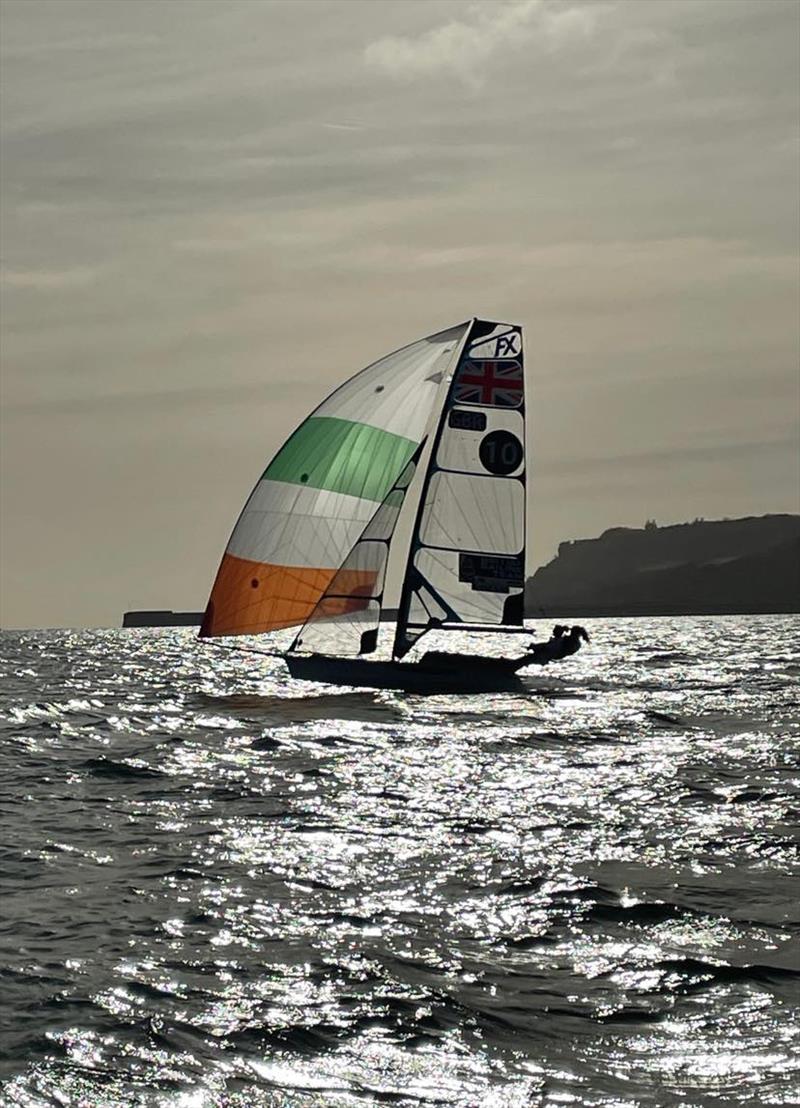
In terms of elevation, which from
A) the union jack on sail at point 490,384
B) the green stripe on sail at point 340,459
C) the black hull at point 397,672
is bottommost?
the black hull at point 397,672

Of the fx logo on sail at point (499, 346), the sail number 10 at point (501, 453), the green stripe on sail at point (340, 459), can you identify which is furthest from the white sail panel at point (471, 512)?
the fx logo on sail at point (499, 346)

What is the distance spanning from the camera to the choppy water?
26.9 ft

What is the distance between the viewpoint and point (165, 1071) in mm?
8094

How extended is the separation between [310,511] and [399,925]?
23.5 metres

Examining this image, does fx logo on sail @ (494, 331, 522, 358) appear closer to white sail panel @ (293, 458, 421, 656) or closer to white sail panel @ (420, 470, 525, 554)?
white sail panel @ (420, 470, 525, 554)

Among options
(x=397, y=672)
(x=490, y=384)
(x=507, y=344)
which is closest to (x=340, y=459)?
(x=490, y=384)

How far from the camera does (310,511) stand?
34.6m

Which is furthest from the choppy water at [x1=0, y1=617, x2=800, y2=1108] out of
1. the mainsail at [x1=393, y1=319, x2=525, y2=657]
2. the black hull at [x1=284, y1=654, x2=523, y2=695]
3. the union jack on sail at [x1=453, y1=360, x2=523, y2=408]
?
the union jack on sail at [x1=453, y1=360, x2=523, y2=408]

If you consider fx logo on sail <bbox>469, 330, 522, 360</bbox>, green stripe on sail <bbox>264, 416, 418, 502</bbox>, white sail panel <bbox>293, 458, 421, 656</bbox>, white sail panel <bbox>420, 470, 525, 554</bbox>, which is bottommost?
white sail panel <bbox>293, 458, 421, 656</bbox>

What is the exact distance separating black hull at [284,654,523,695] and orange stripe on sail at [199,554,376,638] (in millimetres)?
1256

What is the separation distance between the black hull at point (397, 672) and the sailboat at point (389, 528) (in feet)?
0.11

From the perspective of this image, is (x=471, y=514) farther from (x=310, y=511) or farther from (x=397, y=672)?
(x=397, y=672)

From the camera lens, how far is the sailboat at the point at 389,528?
1361 inches

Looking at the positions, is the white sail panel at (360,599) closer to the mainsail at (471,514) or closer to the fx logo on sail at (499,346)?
the mainsail at (471,514)
